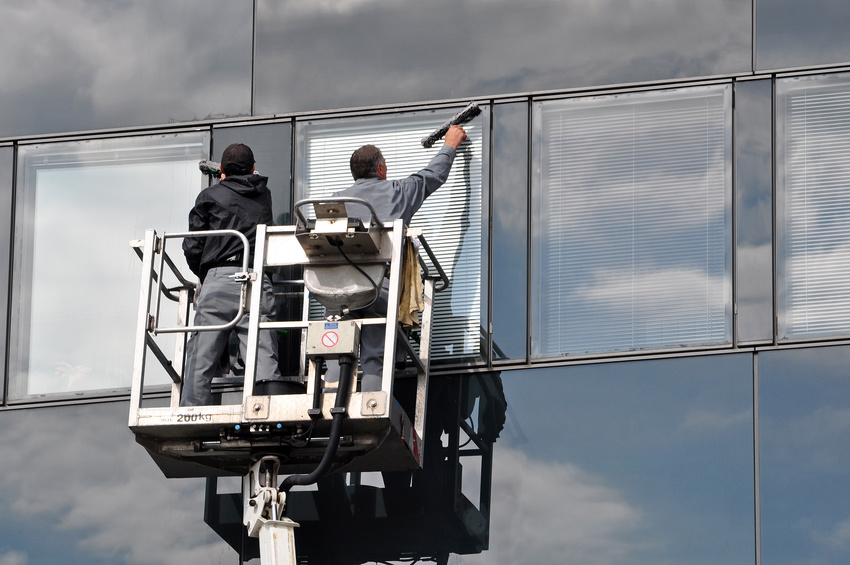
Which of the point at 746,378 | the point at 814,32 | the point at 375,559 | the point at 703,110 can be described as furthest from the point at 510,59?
the point at 375,559

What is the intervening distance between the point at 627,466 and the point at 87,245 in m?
4.68

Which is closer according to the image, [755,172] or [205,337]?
[205,337]

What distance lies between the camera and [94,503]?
11.1 metres

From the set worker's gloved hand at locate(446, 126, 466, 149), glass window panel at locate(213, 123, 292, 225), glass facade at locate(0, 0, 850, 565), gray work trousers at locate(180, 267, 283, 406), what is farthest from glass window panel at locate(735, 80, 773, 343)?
glass window panel at locate(213, 123, 292, 225)

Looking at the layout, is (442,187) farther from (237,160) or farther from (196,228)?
(196,228)

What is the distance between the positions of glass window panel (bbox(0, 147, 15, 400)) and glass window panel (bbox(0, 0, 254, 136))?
23cm

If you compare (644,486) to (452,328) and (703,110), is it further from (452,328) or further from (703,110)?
(703,110)

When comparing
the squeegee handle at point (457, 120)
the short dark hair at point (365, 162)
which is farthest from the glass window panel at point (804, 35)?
the short dark hair at point (365, 162)

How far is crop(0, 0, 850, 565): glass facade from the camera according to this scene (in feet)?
33.7

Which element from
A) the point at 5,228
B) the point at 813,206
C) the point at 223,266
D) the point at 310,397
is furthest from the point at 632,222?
the point at 5,228

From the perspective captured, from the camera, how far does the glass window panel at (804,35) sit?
1097cm

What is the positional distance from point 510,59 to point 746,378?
3.06 meters

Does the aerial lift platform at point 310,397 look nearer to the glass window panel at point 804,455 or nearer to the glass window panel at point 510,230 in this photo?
the glass window panel at point 510,230

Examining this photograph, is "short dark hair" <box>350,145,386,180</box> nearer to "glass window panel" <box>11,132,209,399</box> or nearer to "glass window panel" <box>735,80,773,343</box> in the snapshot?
"glass window panel" <box>11,132,209,399</box>
